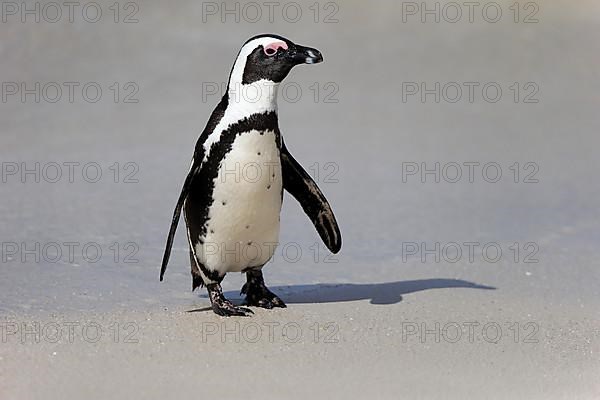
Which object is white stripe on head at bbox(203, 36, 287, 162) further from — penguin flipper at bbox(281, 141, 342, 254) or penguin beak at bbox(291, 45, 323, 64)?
penguin flipper at bbox(281, 141, 342, 254)

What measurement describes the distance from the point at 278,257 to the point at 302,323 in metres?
1.34

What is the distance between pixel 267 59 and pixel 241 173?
0.37 metres

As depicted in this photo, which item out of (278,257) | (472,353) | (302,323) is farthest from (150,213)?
(472,353)

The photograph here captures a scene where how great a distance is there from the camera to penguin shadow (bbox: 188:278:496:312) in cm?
426

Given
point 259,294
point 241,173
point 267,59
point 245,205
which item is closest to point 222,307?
point 259,294

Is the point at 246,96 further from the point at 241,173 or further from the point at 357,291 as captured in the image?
the point at 357,291

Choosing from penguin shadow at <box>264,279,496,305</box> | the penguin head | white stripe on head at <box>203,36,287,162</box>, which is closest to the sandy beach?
penguin shadow at <box>264,279,496,305</box>

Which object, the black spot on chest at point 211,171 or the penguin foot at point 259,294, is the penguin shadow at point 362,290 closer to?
the penguin foot at point 259,294

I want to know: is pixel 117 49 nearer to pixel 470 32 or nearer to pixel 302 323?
pixel 470 32

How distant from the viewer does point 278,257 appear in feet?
16.9

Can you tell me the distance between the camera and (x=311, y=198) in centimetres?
415

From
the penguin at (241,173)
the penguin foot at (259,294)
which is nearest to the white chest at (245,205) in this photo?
the penguin at (241,173)

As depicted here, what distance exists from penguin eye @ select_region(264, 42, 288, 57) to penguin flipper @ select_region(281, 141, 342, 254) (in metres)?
0.41

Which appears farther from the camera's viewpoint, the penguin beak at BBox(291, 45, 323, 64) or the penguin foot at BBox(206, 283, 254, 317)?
the penguin foot at BBox(206, 283, 254, 317)
